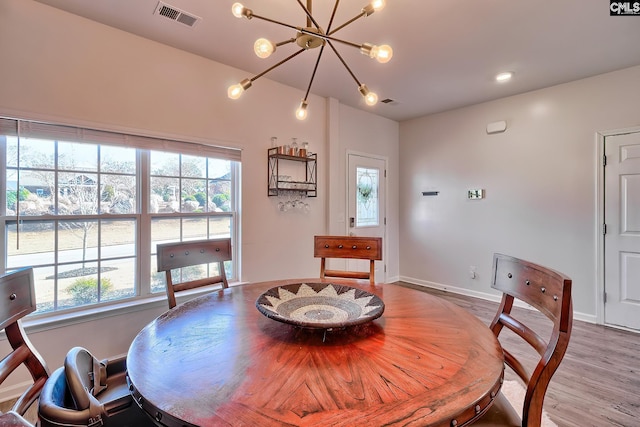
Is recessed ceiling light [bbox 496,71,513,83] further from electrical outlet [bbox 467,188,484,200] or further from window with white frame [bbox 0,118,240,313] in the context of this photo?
window with white frame [bbox 0,118,240,313]

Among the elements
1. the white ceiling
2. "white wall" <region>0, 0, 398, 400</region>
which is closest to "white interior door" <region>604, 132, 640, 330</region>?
the white ceiling

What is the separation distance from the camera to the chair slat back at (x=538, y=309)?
3.07 feet

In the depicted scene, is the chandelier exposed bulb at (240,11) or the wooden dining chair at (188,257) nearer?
the chandelier exposed bulb at (240,11)

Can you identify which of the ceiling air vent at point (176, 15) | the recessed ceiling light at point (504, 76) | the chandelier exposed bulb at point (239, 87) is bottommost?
the chandelier exposed bulb at point (239, 87)

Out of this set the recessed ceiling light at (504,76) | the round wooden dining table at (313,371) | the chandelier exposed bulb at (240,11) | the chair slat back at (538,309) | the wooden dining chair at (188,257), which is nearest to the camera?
the round wooden dining table at (313,371)

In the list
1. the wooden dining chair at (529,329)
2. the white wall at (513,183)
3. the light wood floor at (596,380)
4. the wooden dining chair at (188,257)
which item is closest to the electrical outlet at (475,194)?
the white wall at (513,183)

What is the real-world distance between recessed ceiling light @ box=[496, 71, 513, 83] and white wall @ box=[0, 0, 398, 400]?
6.77ft

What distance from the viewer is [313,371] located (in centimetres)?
88

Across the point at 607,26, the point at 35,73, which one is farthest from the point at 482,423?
the point at 35,73

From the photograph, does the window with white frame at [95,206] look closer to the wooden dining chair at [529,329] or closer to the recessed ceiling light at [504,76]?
the wooden dining chair at [529,329]

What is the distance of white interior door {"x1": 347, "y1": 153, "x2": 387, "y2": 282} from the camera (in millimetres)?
4215

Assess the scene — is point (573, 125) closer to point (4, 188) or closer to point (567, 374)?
point (567, 374)

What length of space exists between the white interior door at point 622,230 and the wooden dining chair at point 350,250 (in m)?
2.91

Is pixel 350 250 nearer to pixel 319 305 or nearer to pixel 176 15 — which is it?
pixel 319 305
